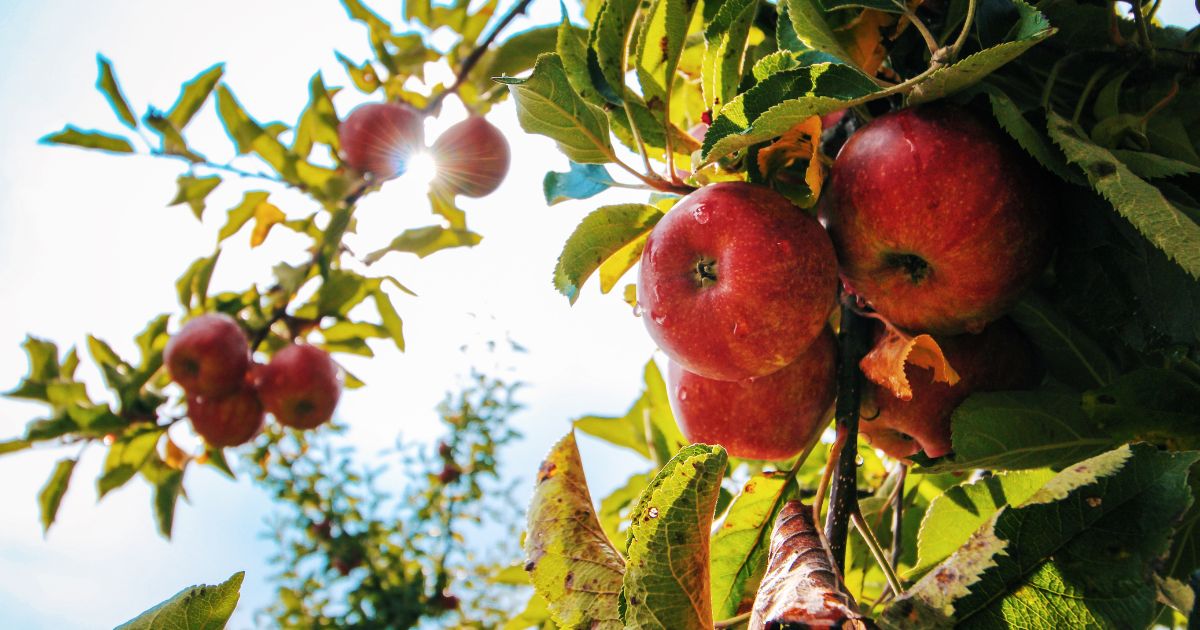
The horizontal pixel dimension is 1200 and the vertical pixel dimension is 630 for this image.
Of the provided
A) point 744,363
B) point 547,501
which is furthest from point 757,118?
point 547,501

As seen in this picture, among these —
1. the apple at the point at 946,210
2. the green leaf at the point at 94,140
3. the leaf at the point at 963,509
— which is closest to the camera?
the apple at the point at 946,210

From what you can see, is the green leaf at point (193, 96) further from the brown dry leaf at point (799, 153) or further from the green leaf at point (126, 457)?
the brown dry leaf at point (799, 153)

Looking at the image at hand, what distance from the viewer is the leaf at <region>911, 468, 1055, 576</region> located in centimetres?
74

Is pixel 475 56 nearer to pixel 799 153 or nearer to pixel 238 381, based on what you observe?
pixel 238 381

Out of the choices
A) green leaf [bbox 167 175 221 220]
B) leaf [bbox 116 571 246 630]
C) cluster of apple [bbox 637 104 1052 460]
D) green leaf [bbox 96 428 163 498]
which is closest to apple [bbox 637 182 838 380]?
cluster of apple [bbox 637 104 1052 460]

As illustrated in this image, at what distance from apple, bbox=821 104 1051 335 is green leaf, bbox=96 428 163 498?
2.00m

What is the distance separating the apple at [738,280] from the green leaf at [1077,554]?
10.3 inches

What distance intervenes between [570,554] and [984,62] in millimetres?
480

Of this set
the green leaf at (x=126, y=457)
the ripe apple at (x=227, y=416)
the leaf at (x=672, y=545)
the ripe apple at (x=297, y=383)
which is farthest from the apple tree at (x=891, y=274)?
the green leaf at (x=126, y=457)

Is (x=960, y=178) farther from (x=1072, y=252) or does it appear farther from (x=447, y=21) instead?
(x=447, y=21)

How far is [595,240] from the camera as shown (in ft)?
2.49

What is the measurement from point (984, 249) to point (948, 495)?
0.27m

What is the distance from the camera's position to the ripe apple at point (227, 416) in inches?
77.5

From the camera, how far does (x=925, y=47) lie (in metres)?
0.76
